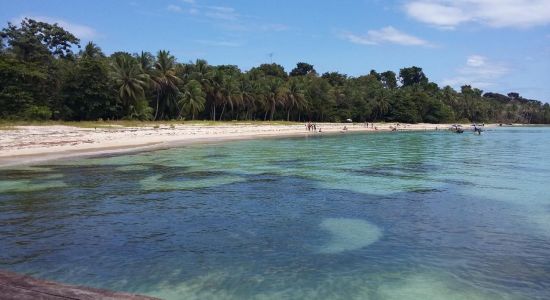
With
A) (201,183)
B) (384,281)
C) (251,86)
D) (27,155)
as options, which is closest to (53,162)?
(27,155)

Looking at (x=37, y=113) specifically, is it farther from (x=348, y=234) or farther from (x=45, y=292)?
(x=45, y=292)

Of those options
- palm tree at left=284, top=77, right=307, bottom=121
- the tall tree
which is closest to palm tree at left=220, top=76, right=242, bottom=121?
palm tree at left=284, top=77, right=307, bottom=121

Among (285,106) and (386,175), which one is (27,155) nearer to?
(386,175)

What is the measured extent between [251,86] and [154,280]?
8303 cm

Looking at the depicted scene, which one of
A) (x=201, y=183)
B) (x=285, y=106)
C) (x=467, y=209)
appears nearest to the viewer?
(x=467, y=209)

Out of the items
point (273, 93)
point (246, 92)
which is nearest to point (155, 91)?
point (246, 92)

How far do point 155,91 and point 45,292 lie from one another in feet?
250

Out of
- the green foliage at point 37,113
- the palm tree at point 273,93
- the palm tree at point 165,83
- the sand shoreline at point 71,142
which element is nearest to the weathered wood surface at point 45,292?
the sand shoreline at point 71,142

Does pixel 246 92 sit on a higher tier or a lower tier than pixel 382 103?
higher

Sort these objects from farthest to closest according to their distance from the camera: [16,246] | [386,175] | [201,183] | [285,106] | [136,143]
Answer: [285,106] < [136,143] < [386,175] < [201,183] < [16,246]

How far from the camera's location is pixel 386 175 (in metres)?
23.2

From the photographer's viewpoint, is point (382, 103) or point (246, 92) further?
point (382, 103)

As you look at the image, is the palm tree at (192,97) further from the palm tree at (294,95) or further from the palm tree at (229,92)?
the palm tree at (294,95)

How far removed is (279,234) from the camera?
11.4 metres
